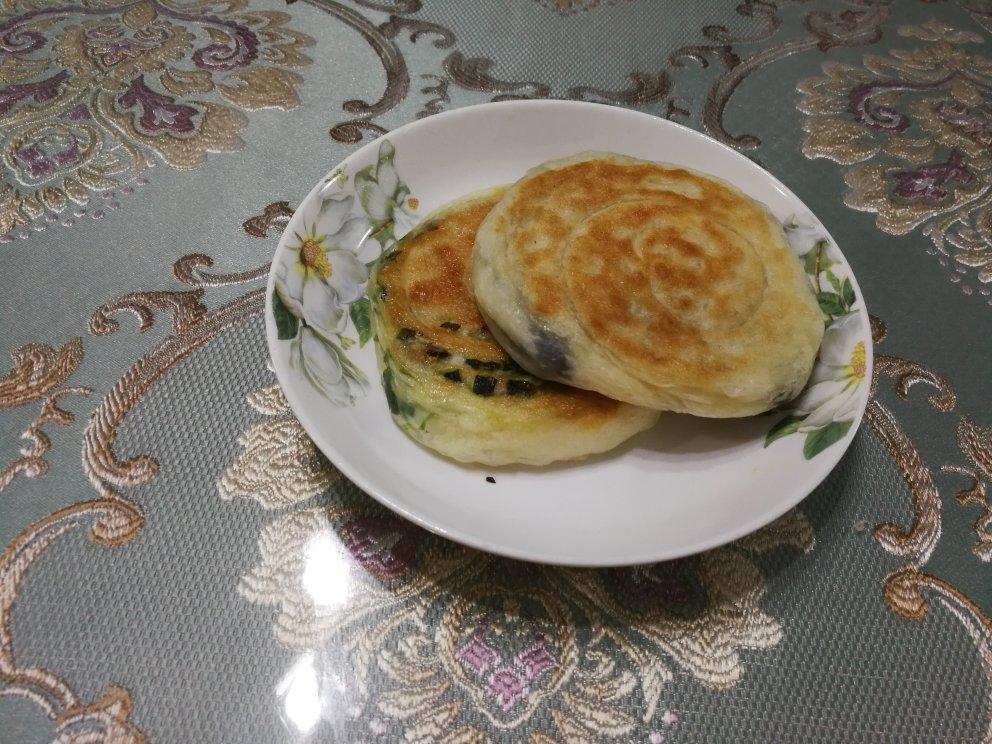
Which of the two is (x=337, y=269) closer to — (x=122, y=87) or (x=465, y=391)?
(x=465, y=391)

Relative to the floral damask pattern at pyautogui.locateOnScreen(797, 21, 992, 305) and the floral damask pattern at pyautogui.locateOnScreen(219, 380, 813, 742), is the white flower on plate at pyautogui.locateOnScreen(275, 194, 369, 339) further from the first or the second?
the floral damask pattern at pyautogui.locateOnScreen(797, 21, 992, 305)

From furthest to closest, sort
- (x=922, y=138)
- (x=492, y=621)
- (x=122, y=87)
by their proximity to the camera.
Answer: (x=922, y=138) < (x=122, y=87) < (x=492, y=621)

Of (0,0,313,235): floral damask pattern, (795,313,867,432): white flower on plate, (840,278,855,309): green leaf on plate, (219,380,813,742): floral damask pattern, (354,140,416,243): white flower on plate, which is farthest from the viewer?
(0,0,313,235): floral damask pattern

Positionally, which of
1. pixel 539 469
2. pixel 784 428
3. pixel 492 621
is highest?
pixel 784 428

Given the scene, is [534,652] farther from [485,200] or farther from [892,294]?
[892,294]

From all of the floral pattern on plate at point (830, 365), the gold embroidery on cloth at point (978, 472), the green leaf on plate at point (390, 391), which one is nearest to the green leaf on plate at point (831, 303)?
the floral pattern on plate at point (830, 365)

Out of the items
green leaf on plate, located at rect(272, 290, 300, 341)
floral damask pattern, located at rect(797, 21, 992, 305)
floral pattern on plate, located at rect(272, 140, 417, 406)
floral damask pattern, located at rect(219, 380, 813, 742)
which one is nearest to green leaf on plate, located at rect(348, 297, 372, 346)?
floral pattern on plate, located at rect(272, 140, 417, 406)

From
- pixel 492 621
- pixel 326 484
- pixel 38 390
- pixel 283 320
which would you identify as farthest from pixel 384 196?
pixel 492 621
